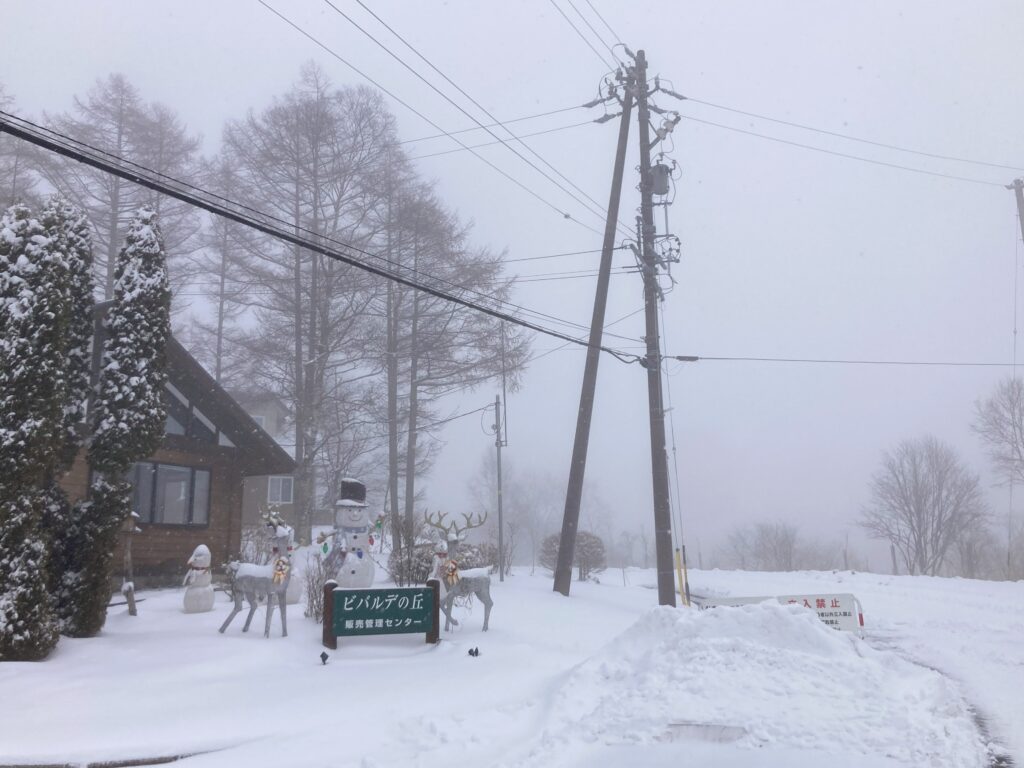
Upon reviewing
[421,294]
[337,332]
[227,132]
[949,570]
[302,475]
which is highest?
[227,132]

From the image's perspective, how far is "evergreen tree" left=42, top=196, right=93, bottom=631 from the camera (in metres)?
11.9

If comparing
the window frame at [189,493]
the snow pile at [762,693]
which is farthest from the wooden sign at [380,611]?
the window frame at [189,493]

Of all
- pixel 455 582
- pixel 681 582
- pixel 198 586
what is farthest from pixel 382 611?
pixel 681 582

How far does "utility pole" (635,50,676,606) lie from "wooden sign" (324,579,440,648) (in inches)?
216

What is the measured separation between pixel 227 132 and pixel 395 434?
10430 mm

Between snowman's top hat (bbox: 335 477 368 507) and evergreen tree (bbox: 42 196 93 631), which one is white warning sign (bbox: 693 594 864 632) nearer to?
snowman's top hat (bbox: 335 477 368 507)

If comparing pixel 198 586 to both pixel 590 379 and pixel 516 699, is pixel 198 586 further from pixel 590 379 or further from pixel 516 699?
pixel 590 379

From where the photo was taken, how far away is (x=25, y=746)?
758 centimetres

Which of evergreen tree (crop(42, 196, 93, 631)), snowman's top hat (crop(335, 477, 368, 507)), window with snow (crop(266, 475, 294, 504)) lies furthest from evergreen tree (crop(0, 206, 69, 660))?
window with snow (crop(266, 475, 294, 504))

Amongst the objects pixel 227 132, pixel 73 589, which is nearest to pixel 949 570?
pixel 227 132

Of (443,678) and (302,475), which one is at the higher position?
(302,475)

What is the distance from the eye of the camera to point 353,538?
16.5 m

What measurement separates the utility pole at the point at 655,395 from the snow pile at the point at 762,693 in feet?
20.5

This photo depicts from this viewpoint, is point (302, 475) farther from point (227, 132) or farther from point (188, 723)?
point (188, 723)
